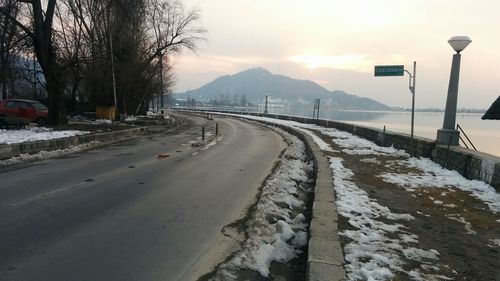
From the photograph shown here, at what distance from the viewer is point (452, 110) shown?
535 inches

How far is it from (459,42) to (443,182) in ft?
17.4

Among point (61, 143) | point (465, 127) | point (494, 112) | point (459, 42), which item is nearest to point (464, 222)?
point (494, 112)

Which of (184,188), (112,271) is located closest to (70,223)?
(112,271)

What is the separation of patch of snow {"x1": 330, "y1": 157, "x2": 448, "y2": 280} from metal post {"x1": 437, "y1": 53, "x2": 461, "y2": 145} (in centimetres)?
631

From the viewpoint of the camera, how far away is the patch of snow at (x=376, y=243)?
15.4 ft

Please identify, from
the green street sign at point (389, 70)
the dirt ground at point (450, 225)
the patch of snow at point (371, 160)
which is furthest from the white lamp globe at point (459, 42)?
the dirt ground at point (450, 225)

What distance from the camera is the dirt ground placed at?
492 centimetres

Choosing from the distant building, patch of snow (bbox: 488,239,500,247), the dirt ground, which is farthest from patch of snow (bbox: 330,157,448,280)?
the distant building

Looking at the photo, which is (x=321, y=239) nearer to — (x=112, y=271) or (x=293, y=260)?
(x=293, y=260)

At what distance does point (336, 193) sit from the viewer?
8.63 m

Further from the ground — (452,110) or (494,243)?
(452,110)

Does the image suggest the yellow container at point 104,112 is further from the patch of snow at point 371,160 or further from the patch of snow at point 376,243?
the patch of snow at point 376,243

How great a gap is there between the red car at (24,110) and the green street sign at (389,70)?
2003cm

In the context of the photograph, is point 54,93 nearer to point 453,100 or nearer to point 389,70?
point 389,70
